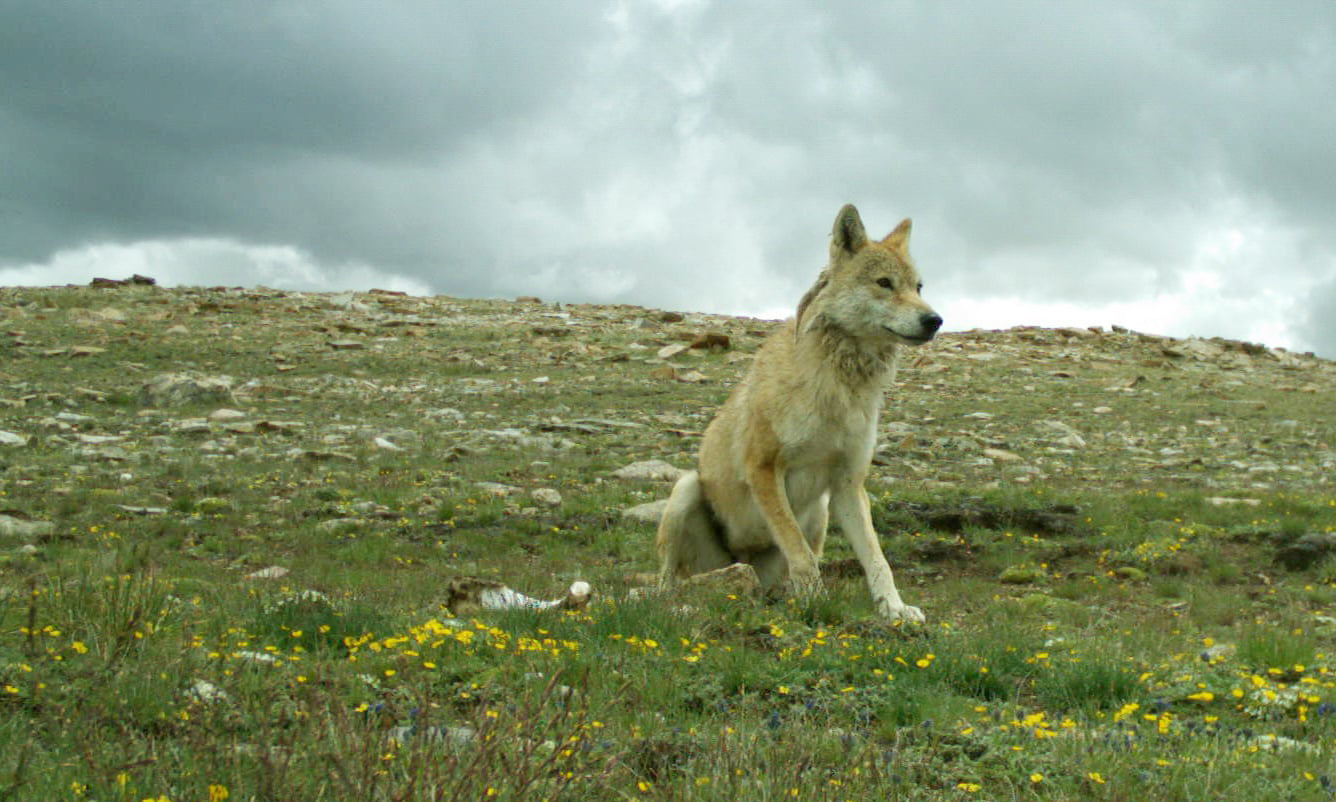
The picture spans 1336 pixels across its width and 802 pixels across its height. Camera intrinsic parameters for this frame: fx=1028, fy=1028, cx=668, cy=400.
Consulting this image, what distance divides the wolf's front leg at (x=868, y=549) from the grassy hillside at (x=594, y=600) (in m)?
0.21

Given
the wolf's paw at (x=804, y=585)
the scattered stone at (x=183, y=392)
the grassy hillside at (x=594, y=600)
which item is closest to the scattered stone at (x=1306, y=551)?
the grassy hillside at (x=594, y=600)

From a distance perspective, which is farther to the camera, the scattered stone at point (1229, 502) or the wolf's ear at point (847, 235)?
the scattered stone at point (1229, 502)

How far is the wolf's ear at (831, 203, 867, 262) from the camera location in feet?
26.8

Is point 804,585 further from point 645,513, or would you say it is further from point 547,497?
point 547,497

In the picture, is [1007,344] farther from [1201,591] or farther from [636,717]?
[636,717]

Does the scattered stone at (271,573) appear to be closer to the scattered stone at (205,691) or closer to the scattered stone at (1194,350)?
the scattered stone at (205,691)

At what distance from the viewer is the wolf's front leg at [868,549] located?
735 cm

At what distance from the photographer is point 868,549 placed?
787cm

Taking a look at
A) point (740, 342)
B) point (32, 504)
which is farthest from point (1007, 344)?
point (32, 504)

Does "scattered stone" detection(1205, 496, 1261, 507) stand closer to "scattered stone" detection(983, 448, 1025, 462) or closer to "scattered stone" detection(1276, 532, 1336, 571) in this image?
"scattered stone" detection(1276, 532, 1336, 571)

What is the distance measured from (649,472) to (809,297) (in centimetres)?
753

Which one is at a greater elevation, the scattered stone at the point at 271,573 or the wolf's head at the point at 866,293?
the wolf's head at the point at 866,293

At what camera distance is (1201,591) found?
30.8 feet

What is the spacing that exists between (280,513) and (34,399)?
444 inches
